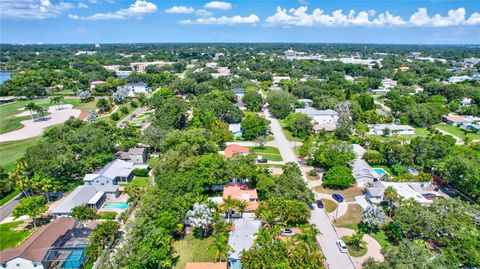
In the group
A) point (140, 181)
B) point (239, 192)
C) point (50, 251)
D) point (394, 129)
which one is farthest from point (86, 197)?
point (394, 129)

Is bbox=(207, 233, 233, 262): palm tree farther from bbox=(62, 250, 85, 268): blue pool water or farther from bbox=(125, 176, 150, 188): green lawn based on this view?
bbox=(125, 176, 150, 188): green lawn

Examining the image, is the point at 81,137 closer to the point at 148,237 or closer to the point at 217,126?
the point at 217,126

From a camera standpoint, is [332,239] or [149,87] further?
[149,87]

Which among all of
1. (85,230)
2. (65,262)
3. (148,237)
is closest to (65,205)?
(85,230)

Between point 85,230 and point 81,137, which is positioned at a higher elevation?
point 81,137

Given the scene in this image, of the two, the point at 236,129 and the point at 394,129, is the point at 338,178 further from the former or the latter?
the point at 394,129
